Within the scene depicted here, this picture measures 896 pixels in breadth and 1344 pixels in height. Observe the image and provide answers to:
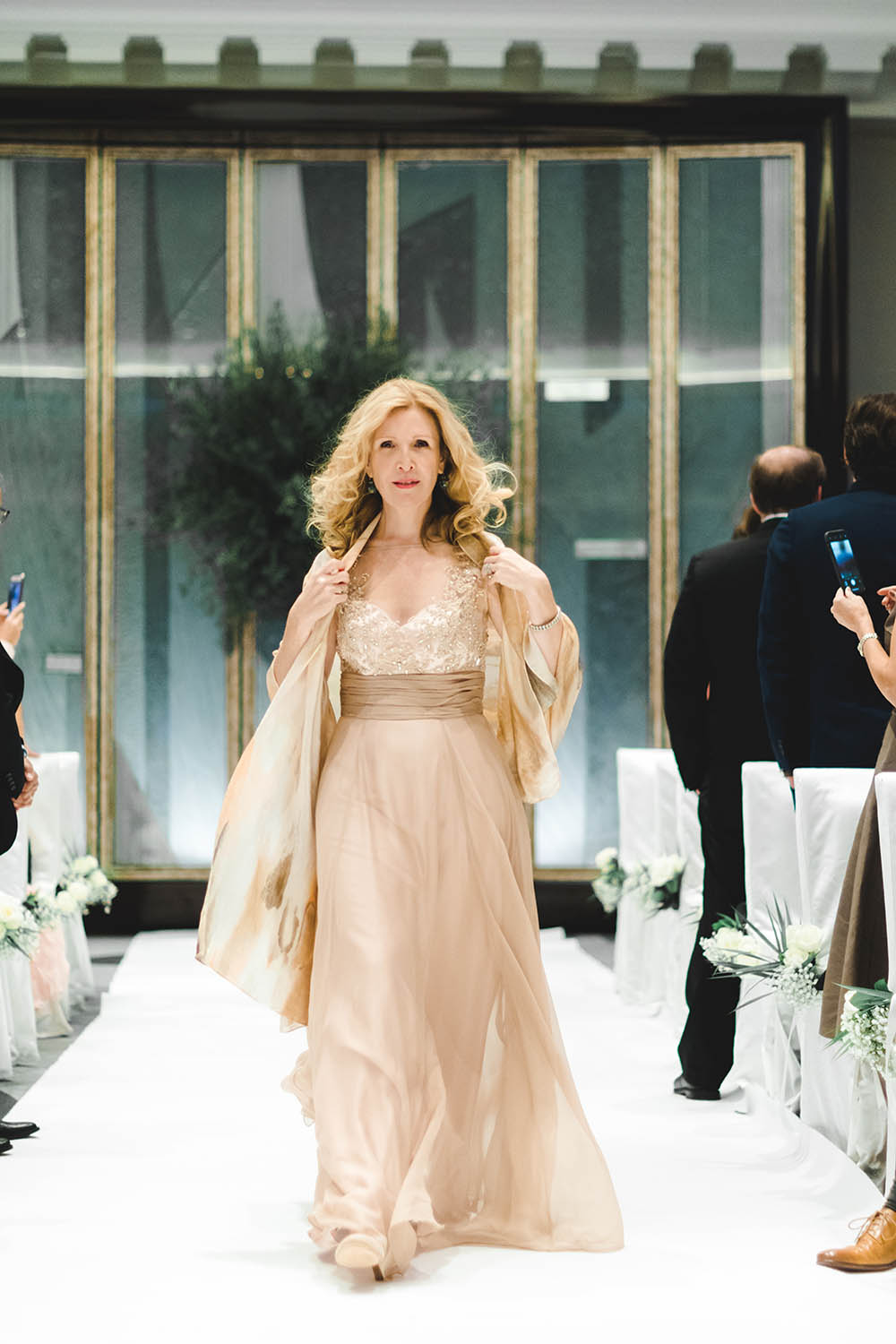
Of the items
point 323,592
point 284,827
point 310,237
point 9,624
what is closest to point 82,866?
point 9,624

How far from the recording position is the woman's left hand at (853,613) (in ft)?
11.3

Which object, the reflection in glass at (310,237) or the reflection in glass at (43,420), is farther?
the reflection in glass at (310,237)

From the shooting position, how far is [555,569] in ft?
27.7

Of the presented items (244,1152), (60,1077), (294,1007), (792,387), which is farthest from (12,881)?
(792,387)

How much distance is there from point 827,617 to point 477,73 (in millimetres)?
5650

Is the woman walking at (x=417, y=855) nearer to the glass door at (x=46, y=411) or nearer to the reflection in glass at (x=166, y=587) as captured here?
the reflection in glass at (x=166, y=587)

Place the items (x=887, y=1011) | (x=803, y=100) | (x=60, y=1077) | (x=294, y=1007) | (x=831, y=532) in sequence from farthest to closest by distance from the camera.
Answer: (x=803, y=100), (x=60, y=1077), (x=831, y=532), (x=294, y=1007), (x=887, y=1011)

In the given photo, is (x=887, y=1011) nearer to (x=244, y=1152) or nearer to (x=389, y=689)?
(x=389, y=689)

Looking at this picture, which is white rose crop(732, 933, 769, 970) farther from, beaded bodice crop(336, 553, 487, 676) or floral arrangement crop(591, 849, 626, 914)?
floral arrangement crop(591, 849, 626, 914)

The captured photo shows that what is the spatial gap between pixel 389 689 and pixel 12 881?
2.09 meters

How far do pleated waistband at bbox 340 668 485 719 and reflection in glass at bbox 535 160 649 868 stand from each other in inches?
198

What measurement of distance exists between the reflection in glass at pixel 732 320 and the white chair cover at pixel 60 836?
3719 millimetres

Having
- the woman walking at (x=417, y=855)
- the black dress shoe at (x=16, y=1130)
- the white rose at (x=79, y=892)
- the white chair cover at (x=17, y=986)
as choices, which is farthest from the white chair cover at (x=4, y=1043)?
the woman walking at (x=417, y=855)

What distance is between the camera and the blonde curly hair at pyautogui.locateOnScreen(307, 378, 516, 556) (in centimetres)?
339
